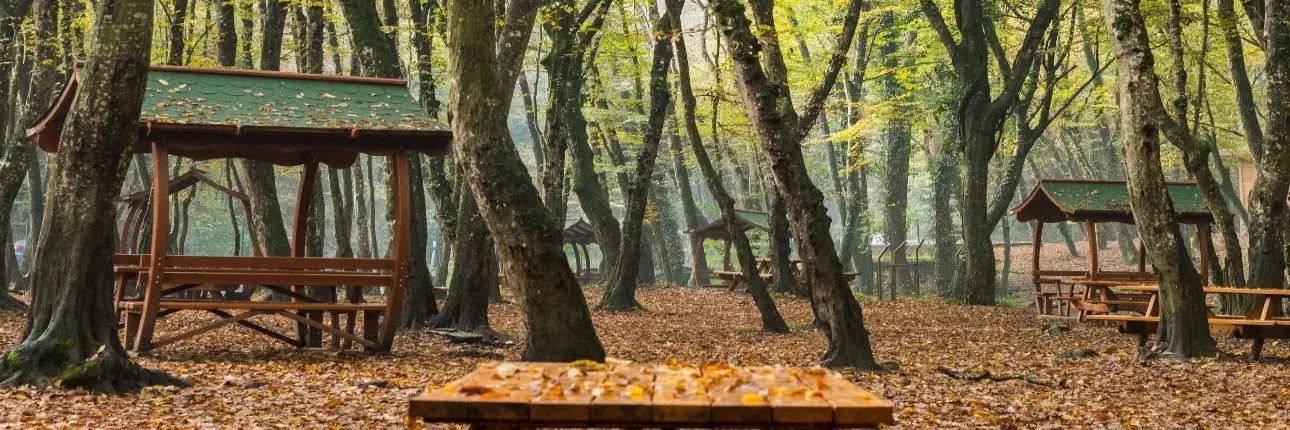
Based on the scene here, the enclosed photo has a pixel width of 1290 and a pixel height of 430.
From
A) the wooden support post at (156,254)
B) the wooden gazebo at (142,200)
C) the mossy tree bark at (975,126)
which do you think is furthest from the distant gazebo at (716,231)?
the wooden support post at (156,254)

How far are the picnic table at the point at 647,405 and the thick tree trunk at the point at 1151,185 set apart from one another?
8396 millimetres

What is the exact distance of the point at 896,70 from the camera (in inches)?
1038

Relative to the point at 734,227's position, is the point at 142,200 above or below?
above

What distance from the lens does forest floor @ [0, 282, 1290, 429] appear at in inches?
308

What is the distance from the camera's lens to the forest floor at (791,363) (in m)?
7.83

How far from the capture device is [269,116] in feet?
38.6

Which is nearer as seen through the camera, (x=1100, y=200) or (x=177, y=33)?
(x=177, y=33)

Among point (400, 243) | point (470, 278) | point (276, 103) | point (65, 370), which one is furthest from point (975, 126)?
point (65, 370)

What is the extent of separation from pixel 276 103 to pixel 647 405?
878 centimetres

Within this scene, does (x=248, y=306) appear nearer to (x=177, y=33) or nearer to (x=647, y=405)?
(x=177, y=33)

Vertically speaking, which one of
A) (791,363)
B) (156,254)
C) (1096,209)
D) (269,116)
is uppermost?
(269,116)

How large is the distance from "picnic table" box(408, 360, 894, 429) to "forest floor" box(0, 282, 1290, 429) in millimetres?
3122

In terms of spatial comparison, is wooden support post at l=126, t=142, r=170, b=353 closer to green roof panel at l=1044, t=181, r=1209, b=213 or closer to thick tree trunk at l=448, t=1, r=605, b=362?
thick tree trunk at l=448, t=1, r=605, b=362

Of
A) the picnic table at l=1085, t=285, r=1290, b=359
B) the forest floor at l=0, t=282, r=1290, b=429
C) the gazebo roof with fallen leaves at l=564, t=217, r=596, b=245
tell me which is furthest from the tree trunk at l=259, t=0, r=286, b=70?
the gazebo roof with fallen leaves at l=564, t=217, r=596, b=245
